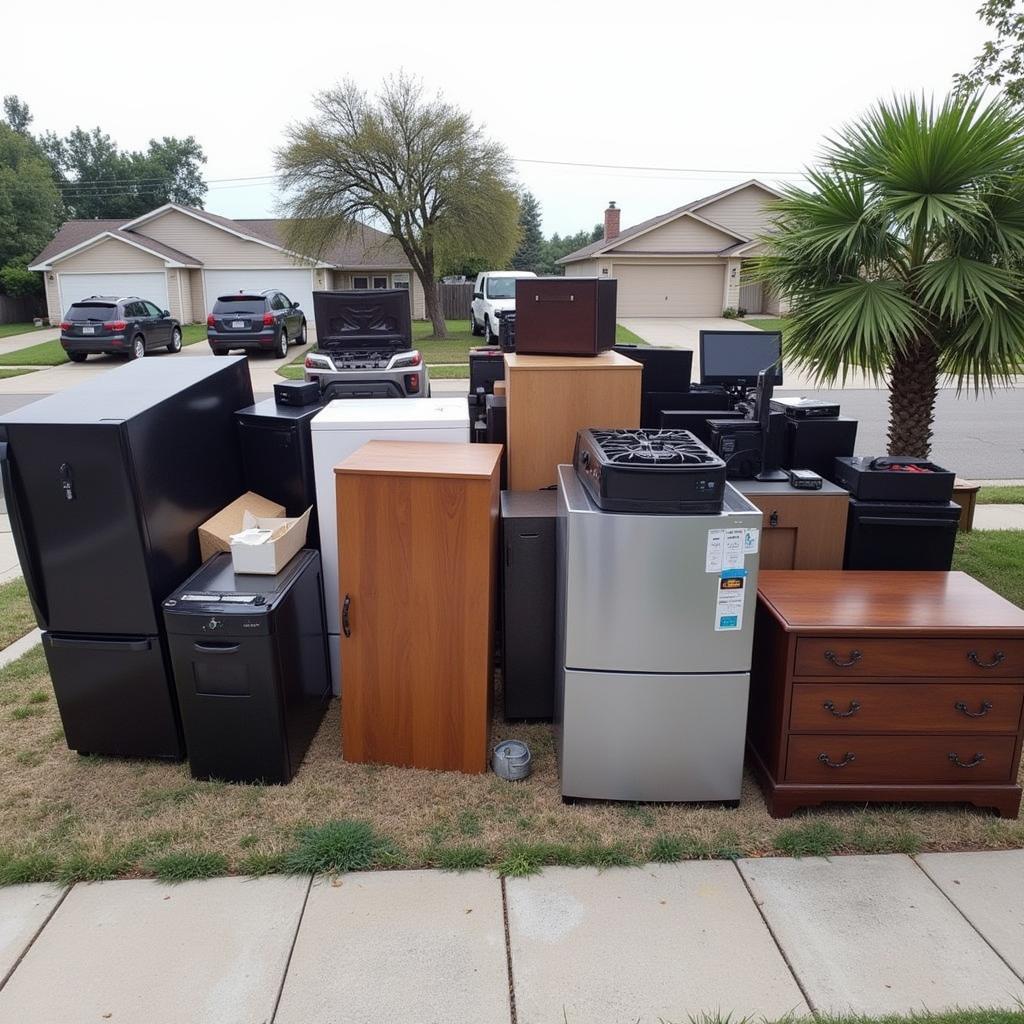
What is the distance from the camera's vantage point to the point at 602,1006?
2.21m

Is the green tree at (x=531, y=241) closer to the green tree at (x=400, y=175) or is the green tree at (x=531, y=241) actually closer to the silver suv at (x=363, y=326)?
the green tree at (x=400, y=175)

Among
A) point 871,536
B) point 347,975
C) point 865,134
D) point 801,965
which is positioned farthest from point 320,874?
point 865,134

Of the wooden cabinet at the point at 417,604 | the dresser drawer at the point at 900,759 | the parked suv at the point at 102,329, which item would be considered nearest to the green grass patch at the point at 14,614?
the wooden cabinet at the point at 417,604

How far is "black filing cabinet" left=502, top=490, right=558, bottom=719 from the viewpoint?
3496mm

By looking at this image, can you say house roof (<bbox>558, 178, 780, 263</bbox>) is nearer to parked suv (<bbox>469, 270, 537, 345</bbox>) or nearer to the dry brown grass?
parked suv (<bbox>469, 270, 537, 345</bbox>)

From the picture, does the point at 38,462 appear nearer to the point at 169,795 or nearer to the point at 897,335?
the point at 169,795

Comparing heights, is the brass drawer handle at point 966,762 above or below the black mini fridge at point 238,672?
below

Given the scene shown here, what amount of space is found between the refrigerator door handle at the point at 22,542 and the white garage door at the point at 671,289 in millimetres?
27263

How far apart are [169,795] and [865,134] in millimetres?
4862

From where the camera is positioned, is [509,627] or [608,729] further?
→ [509,627]

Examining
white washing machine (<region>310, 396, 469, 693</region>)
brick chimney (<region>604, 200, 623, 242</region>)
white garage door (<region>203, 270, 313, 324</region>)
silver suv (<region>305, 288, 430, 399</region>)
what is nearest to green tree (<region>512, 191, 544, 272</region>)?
brick chimney (<region>604, 200, 623, 242</region>)

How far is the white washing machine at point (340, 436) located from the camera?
3.64 m

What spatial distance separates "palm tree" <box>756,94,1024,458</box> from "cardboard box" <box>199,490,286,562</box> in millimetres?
3119

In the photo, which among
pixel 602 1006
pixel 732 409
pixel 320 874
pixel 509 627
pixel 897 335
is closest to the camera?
pixel 602 1006
